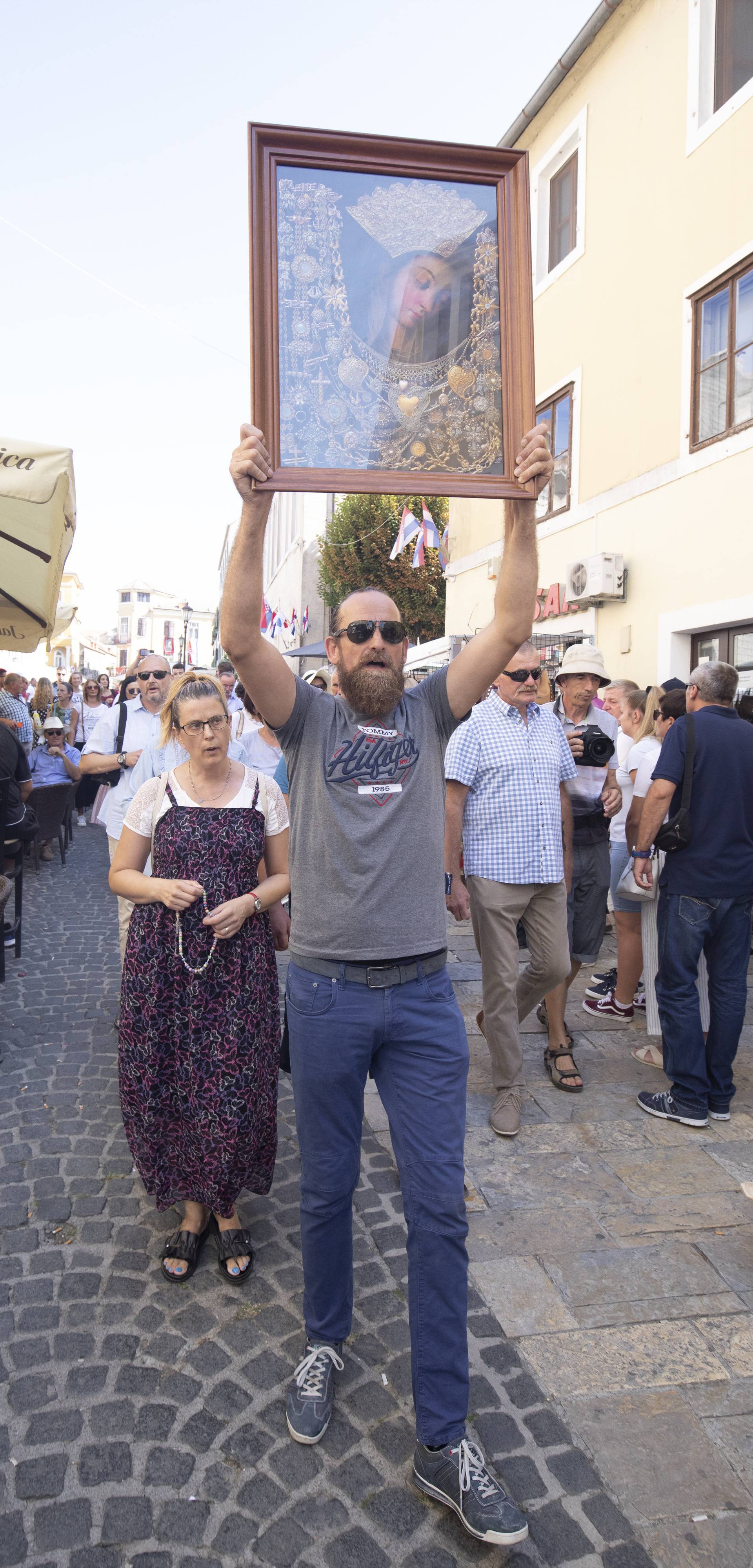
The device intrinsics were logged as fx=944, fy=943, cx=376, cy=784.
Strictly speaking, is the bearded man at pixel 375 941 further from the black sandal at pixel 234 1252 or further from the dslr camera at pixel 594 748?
the dslr camera at pixel 594 748

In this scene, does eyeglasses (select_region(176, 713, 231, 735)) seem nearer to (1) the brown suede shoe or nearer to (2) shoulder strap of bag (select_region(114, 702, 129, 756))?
(1) the brown suede shoe

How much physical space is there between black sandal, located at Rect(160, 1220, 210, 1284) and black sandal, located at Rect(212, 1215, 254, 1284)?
0.07m

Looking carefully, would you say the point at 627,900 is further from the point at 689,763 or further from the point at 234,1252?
the point at 234,1252

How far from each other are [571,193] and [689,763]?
10898mm

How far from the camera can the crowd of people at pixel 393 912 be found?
7.53 feet

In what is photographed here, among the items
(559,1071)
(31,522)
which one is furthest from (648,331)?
(559,1071)

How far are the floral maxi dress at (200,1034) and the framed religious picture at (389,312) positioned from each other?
4.49 ft

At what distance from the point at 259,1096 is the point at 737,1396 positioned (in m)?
1.59

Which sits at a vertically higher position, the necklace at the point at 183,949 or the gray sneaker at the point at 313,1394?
the necklace at the point at 183,949

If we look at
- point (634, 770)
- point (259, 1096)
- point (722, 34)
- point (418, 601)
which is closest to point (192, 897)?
point (259, 1096)

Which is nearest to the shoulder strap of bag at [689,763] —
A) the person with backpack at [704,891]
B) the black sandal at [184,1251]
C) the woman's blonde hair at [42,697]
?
the person with backpack at [704,891]

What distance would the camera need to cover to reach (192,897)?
9.83 ft

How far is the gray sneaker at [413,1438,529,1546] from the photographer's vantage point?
2.02 meters

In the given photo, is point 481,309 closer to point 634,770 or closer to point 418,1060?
point 418,1060
